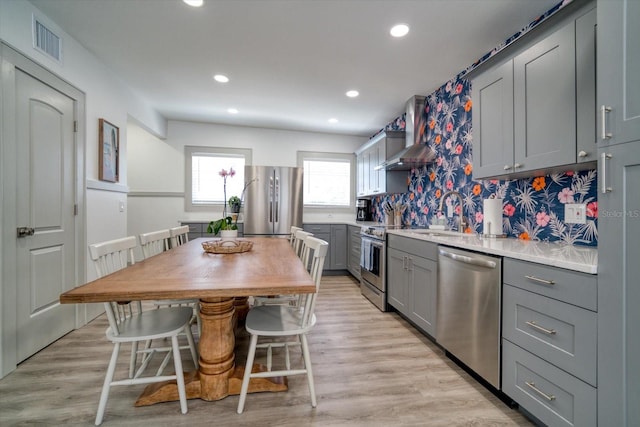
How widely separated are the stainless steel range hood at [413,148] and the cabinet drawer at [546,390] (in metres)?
2.22

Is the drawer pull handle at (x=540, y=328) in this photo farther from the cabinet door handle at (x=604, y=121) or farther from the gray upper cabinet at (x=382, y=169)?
the gray upper cabinet at (x=382, y=169)

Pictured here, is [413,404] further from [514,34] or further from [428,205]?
[514,34]

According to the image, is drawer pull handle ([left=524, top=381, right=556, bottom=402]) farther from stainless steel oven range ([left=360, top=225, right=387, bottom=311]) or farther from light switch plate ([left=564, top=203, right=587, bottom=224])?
stainless steel oven range ([left=360, top=225, right=387, bottom=311])

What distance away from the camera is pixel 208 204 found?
A: 16.1 feet

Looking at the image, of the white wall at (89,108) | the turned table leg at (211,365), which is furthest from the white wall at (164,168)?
the turned table leg at (211,365)

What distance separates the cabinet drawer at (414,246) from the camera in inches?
89.4

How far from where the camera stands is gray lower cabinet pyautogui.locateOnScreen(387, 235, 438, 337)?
229 centimetres

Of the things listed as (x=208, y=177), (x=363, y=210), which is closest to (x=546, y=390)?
(x=363, y=210)

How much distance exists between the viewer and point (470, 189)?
2.74 metres

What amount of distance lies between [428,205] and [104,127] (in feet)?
12.5

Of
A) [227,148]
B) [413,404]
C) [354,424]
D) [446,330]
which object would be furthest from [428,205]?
[227,148]

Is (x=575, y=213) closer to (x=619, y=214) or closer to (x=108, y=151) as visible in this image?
(x=619, y=214)

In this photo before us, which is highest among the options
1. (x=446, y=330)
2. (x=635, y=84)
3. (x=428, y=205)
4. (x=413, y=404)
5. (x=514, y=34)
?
(x=514, y=34)

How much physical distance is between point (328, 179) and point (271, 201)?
→ 135cm
